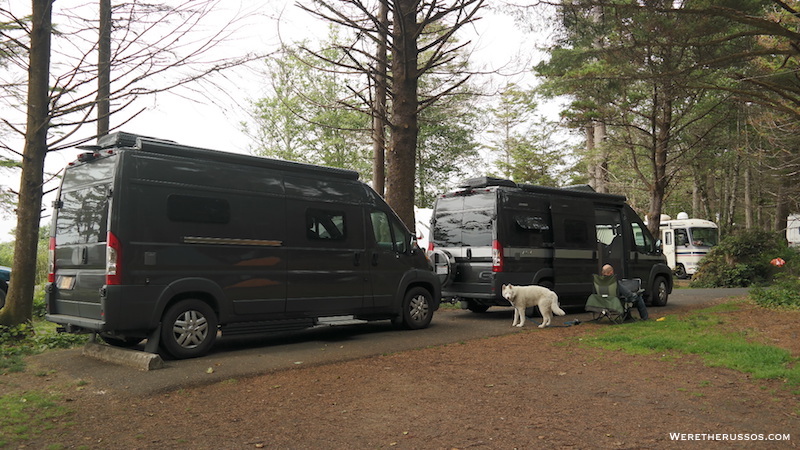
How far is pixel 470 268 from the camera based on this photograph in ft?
37.6

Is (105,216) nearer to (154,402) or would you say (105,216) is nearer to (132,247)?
(132,247)

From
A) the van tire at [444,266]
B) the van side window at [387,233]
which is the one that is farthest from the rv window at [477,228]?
the van side window at [387,233]

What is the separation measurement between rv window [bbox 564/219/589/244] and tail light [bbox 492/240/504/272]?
2.00 meters

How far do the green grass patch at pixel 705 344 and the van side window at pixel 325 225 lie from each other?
3.90 meters

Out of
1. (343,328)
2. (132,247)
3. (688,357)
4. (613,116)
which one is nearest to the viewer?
(132,247)

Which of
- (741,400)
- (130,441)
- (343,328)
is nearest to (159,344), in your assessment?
(130,441)

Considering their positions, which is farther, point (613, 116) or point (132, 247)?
point (613, 116)

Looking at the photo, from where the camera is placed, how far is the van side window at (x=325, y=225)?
27.9 ft

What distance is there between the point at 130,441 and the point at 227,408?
3.12 ft

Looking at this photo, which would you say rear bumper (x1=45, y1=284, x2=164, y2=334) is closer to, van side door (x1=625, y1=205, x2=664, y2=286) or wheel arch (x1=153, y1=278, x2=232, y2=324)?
wheel arch (x1=153, y1=278, x2=232, y2=324)

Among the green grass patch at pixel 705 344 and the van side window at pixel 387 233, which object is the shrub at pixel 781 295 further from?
the van side window at pixel 387 233

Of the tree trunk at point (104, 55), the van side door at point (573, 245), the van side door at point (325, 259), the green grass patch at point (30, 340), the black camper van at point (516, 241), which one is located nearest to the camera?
the green grass patch at point (30, 340)

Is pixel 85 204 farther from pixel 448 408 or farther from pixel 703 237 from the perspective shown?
pixel 703 237

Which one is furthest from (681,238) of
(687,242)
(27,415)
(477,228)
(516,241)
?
(27,415)
